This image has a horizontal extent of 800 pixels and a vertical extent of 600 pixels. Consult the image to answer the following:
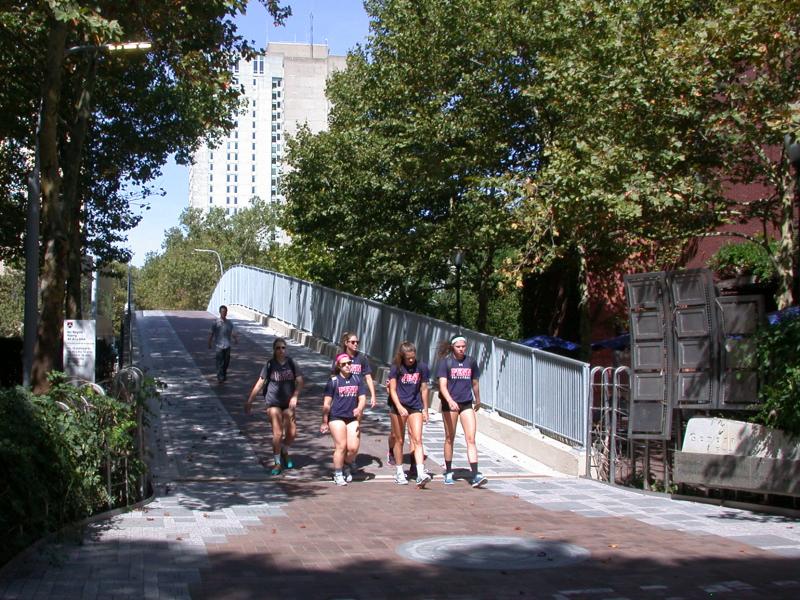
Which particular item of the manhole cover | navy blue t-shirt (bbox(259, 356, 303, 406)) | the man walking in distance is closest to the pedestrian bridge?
the man walking in distance

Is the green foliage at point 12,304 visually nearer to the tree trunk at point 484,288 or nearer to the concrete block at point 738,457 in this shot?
the tree trunk at point 484,288

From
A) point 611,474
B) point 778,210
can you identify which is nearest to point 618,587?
point 611,474

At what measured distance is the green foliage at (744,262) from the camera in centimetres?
1853

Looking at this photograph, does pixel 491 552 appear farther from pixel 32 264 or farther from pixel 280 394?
pixel 32 264

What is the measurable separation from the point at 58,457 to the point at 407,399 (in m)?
4.53

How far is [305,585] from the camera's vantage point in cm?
660

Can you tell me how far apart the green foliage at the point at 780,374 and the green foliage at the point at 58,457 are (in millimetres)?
5911

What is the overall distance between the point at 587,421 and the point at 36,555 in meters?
7.20

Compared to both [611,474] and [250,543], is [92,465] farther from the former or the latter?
→ [611,474]

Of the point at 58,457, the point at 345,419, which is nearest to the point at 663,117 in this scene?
the point at 345,419

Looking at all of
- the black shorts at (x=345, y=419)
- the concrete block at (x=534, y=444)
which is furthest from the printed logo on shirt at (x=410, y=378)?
the concrete block at (x=534, y=444)

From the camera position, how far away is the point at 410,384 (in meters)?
11.4

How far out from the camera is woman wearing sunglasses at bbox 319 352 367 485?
11195 millimetres

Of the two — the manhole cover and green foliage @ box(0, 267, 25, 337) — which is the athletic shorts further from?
green foliage @ box(0, 267, 25, 337)
